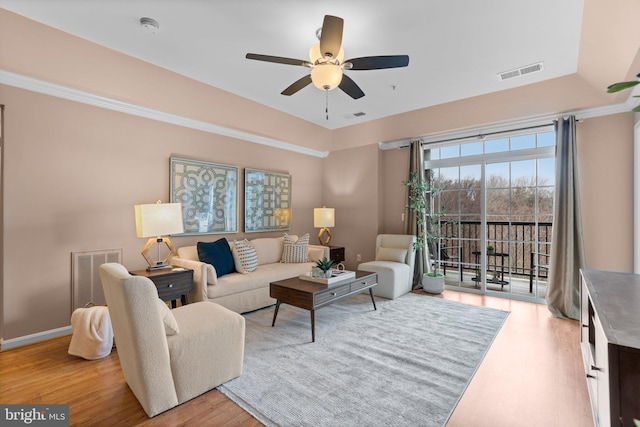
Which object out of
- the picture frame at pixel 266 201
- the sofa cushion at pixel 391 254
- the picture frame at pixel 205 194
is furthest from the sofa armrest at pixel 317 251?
the picture frame at pixel 205 194

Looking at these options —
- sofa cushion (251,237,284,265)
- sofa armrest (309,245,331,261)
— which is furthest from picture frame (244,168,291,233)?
sofa armrest (309,245,331,261)

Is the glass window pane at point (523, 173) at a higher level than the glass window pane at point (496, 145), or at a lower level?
lower

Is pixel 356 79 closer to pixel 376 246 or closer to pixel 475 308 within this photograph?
pixel 376 246

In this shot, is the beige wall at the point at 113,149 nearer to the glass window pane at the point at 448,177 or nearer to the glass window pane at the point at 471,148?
the glass window pane at the point at 471,148

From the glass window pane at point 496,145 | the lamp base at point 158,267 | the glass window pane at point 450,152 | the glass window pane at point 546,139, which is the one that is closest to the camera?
the lamp base at point 158,267

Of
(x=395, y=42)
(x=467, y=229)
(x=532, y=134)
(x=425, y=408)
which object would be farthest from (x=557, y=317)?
(x=395, y=42)

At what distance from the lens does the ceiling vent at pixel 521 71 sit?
3379mm

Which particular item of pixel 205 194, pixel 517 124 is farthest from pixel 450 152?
pixel 205 194

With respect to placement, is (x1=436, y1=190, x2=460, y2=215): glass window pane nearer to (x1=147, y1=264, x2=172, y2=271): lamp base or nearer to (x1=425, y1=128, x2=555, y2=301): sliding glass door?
(x1=425, y1=128, x2=555, y2=301): sliding glass door

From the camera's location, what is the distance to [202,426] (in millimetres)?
1812

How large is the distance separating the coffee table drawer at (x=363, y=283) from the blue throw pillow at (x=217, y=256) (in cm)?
166

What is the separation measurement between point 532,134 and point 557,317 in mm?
2547

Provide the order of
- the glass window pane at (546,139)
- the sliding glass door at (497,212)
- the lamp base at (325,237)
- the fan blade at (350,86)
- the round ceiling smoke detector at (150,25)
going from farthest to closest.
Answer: the lamp base at (325,237)
the sliding glass door at (497,212)
the glass window pane at (546,139)
the fan blade at (350,86)
the round ceiling smoke detector at (150,25)

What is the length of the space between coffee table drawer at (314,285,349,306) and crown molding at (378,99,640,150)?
10.4ft
